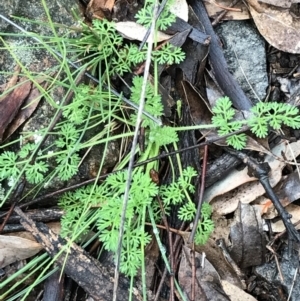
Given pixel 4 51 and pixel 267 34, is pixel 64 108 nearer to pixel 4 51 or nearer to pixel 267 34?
pixel 4 51

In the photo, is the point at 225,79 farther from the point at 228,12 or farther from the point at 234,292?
the point at 234,292

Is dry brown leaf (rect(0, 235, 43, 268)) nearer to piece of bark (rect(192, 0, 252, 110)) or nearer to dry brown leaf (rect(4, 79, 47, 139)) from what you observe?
dry brown leaf (rect(4, 79, 47, 139))

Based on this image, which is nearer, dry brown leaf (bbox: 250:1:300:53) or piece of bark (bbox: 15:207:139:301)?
piece of bark (bbox: 15:207:139:301)

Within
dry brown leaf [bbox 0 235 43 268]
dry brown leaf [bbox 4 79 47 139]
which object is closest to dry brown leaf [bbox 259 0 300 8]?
dry brown leaf [bbox 4 79 47 139]

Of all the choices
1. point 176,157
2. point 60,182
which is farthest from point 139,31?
point 60,182

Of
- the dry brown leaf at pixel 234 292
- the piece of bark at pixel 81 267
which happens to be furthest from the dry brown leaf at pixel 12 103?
the dry brown leaf at pixel 234 292

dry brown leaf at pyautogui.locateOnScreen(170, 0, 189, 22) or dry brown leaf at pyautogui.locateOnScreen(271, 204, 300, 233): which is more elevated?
dry brown leaf at pyautogui.locateOnScreen(170, 0, 189, 22)
